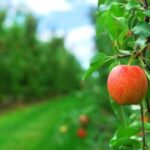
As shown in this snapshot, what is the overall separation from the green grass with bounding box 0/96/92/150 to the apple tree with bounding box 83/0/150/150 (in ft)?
14.2

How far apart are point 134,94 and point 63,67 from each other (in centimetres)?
2090

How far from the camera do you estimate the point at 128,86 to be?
107cm

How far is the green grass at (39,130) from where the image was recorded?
23.2 feet

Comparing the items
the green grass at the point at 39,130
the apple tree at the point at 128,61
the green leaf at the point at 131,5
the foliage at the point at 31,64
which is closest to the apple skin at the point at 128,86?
the apple tree at the point at 128,61

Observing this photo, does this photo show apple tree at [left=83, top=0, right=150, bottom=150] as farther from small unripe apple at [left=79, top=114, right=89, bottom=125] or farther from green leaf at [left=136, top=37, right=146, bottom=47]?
small unripe apple at [left=79, top=114, right=89, bottom=125]

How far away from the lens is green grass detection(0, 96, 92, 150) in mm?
7063

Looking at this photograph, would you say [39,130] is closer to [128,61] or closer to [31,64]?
[31,64]

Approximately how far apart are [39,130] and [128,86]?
11.1m

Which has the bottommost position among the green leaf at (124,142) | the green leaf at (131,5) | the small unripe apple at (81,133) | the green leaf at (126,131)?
the small unripe apple at (81,133)

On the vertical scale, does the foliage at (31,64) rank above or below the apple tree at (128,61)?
below

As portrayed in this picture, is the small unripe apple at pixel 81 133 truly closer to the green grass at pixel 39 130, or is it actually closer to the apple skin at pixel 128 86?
the green grass at pixel 39 130

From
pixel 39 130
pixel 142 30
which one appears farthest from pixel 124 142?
pixel 39 130

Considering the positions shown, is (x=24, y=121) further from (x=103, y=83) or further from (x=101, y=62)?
(x=101, y=62)

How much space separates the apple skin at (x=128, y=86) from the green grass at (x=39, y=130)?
15.0 ft
